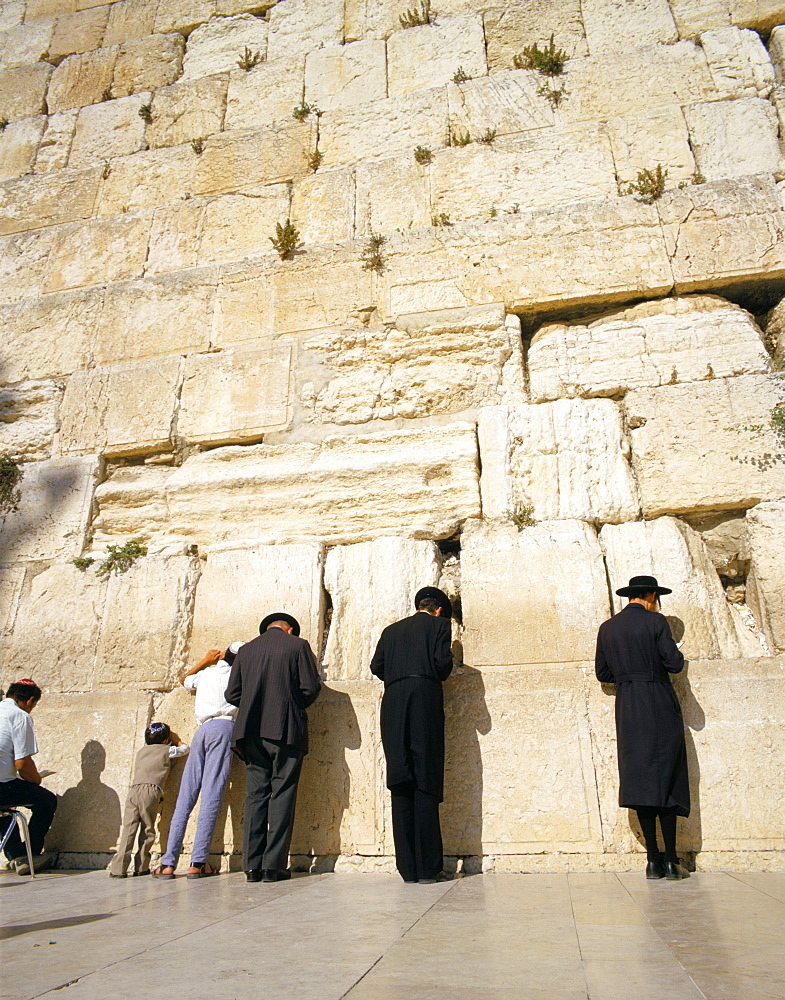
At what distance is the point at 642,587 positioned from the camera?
3.80m

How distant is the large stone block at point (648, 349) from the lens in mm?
4715

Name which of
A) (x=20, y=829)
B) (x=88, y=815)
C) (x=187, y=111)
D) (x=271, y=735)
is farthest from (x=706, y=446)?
(x=187, y=111)

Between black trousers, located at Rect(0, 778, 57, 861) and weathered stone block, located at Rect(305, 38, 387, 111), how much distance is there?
5.76 m

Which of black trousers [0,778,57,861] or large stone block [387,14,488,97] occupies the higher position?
large stone block [387,14,488,97]

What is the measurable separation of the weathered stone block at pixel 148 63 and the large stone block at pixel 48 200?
3.72ft

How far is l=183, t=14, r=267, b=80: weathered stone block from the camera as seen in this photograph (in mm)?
7156

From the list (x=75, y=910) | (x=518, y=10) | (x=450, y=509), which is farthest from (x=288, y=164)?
(x=75, y=910)

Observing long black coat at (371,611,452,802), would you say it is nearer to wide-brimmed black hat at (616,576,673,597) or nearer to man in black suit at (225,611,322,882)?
man in black suit at (225,611,322,882)

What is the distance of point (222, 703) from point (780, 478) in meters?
3.38

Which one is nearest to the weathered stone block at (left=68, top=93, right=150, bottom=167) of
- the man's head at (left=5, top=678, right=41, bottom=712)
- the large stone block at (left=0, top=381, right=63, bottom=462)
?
the large stone block at (left=0, top=381, right=63, bottom=462)

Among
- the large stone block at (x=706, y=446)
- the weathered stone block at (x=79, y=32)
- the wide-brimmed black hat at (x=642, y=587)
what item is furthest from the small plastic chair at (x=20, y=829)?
the weathered stone block at (x=79, y=32)

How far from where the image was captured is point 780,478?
427 centimetres

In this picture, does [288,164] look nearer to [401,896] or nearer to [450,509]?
[450,509]

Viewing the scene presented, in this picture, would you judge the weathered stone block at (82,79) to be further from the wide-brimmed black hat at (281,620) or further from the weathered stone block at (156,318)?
the wide-brimmed black hat at (281,620)
